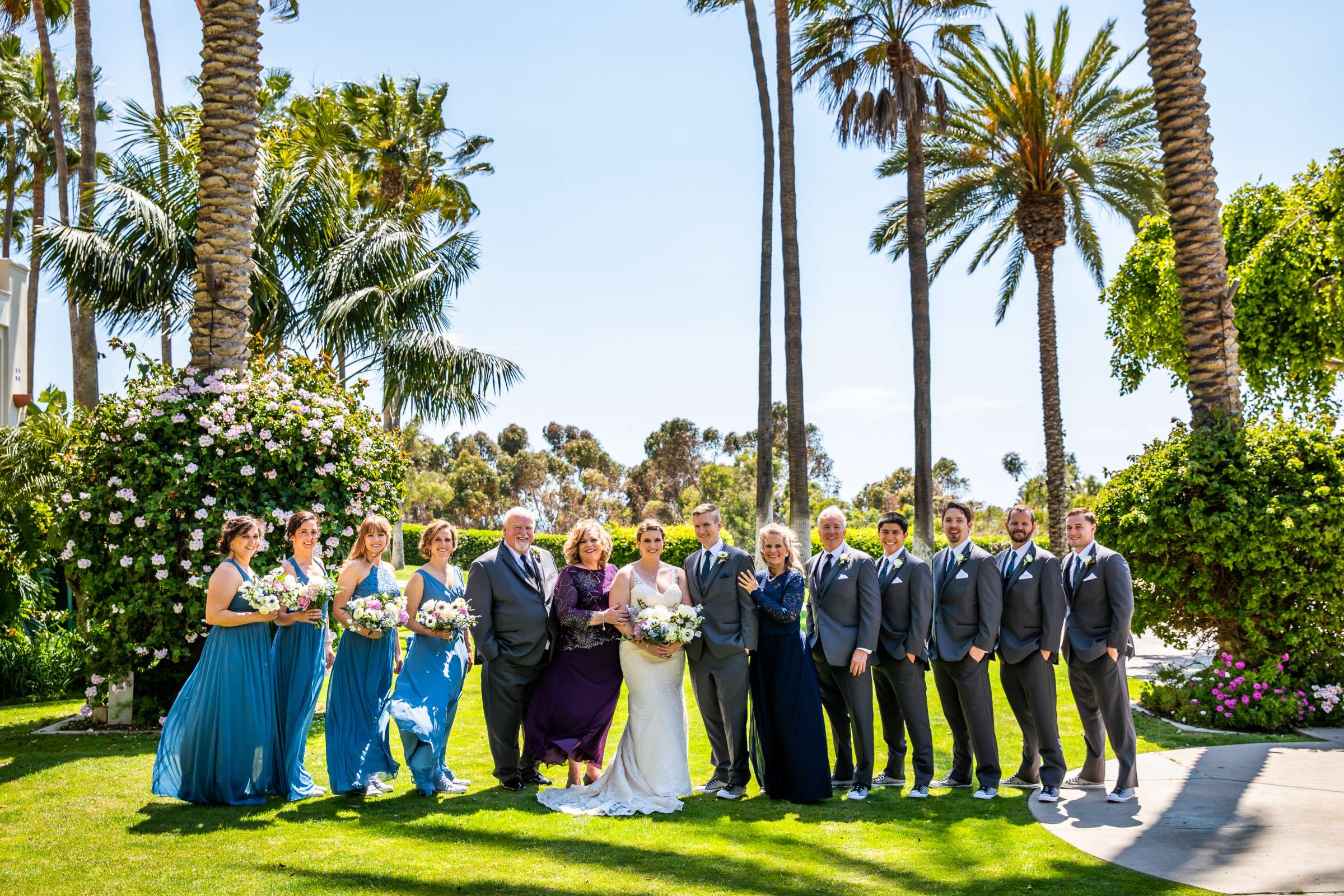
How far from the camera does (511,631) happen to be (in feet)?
24.7

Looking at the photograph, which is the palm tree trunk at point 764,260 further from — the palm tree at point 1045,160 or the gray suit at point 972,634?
the gray suit at point 972,634

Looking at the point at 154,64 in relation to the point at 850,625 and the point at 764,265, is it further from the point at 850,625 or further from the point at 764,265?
the point at 850,625

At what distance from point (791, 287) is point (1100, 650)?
13.9 metres

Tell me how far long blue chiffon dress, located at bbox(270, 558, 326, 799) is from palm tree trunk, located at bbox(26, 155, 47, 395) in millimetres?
7147

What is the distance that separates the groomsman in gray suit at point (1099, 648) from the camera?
7262 mm

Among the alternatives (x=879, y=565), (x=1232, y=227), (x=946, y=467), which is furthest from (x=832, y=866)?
(x=946, y=467)

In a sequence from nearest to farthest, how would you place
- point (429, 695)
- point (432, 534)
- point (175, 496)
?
point (429, 695) < point (432, 534) < point (175, 496)

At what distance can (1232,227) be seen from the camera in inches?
741

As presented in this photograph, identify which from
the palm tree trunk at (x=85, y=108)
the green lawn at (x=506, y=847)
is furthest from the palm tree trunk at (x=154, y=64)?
the green lawn at (x=506, y=847)

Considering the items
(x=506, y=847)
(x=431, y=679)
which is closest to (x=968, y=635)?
(x=506, y=847)

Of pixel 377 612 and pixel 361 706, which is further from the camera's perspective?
pixel 361 706

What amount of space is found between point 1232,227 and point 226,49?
57.0ft

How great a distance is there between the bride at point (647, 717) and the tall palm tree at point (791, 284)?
1284cm

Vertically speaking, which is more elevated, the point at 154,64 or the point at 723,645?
the point at 154,64
